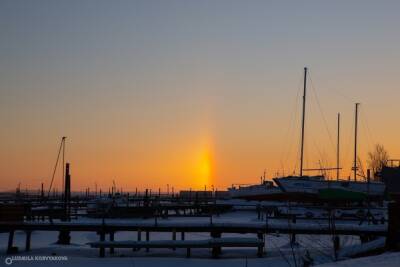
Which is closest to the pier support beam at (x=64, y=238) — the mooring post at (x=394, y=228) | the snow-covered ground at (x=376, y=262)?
the mooring post at (x=394, y=228)

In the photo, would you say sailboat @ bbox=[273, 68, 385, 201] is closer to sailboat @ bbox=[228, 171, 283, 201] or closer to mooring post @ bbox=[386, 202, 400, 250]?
sailboat @ bbox=[228, 171, 283, 201]

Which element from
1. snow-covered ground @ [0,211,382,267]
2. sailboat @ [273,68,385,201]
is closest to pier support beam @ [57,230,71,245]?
snow-covered ground @ [0,211,382,267]

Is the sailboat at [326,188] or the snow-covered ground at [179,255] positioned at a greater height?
the sailboat at [326,188]

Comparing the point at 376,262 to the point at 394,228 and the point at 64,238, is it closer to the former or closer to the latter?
the point at 394,228

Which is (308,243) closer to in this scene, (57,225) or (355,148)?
(57,225)

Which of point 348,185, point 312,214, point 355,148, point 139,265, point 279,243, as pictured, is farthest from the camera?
point 355,148

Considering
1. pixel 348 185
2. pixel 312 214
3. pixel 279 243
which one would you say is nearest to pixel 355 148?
pixel 348 185

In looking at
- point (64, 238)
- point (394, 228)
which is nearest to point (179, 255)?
point (64, 238)

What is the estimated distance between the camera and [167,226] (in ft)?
83.5

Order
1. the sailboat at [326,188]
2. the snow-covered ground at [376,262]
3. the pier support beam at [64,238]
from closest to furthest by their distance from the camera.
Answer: the snow-covered ground at [376,262] < the pier support beam at [64,238] < the sailboat at [326,188]

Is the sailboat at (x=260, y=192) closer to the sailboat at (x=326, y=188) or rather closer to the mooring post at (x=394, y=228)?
the sailboat at (x=326, y=188)

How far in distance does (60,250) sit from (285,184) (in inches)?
1063

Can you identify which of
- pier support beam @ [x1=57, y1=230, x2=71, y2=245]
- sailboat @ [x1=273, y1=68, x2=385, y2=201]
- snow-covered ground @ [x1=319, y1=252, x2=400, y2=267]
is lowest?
pier support beam @ [x1=57, y1=230, x2=71, y2=245]

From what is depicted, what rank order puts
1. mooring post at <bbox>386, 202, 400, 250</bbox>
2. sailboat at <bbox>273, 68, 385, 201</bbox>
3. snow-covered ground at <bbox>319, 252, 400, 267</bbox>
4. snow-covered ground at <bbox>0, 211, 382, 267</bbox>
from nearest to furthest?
snow-covered ground at <bbox>319, 252, 400, 267</bbox> → mooring post at <bbox>386, 202, 400, 250</bbox> → snow-covered ground at <bbox>0, 211, 382, 267</bbox> → sailboat at <bbox>273, 68, 385, 201</bbox>
